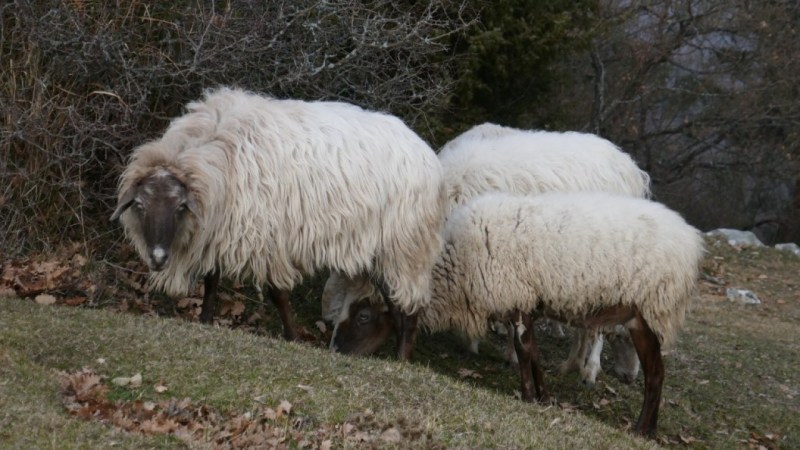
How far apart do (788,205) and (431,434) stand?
82.8 feet

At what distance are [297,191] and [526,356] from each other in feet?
7.76

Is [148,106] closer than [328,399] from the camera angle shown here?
No

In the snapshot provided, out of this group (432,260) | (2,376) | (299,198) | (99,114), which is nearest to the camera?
(2,376)

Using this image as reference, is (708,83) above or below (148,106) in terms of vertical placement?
above

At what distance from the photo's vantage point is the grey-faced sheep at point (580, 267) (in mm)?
8586

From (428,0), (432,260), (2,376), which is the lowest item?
(2,376)

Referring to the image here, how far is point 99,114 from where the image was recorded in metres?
9.91

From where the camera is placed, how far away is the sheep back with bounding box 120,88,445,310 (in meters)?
8.34

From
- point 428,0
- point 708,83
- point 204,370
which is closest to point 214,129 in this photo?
point 204,370

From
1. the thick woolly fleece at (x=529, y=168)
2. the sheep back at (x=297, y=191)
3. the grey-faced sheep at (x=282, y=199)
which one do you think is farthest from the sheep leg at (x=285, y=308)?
the thick woolly fleece at (x=529, y=168)

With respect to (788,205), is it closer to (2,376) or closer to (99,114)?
(99,114)

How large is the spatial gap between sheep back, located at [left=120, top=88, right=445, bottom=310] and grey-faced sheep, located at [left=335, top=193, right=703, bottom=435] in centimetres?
50

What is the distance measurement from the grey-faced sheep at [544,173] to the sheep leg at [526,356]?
110 cm

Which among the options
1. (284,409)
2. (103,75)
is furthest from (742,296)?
(284,409)
